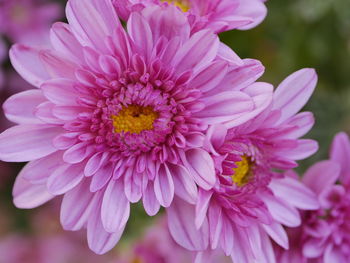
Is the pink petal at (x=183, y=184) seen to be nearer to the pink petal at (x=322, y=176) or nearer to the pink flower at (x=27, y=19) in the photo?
the pink petal at (x=322, y=176)

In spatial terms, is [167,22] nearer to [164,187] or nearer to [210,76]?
[210,76]

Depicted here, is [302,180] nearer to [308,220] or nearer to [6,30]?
[308,220]

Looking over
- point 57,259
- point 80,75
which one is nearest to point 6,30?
point 57,259

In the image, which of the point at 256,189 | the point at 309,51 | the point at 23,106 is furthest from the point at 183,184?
the point at 309,51

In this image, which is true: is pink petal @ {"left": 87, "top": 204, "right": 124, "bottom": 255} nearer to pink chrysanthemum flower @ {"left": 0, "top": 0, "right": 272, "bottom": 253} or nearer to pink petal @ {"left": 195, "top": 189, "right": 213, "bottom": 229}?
pink chrysanthemum flower @ {"left": 0, "top": 0, "right": 272, "bottom": 253}

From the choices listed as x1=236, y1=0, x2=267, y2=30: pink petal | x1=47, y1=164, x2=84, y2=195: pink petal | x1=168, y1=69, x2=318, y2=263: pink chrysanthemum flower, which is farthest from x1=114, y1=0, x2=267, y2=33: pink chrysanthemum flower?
x1=47, y1=164, x2=84, y2=195: pink petal
